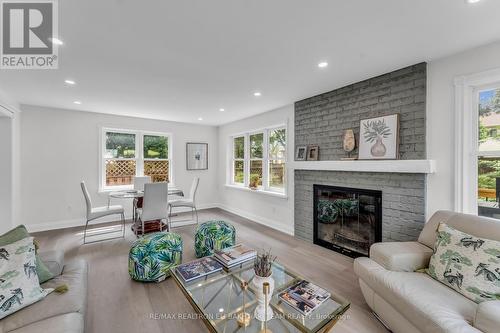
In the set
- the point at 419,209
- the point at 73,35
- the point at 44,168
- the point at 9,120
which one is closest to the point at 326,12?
the point at 73,35

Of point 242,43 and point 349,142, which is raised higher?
point 242,43

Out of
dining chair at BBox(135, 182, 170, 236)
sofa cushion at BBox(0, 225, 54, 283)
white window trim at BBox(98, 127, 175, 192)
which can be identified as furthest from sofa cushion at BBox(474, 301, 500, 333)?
white window trim at BBox(98, 127, 175, 192)

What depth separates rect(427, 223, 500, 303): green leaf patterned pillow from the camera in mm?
1442

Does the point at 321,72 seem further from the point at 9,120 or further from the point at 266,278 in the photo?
the point at 9,120

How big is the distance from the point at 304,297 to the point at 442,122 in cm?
229

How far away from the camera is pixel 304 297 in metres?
1.52

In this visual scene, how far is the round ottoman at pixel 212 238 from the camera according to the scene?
2928 mm

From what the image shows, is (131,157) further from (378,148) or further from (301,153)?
(378,148)

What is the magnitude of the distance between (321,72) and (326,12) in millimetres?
1113

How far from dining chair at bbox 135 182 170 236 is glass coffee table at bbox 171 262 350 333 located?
6.81ft

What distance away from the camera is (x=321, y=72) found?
266cm

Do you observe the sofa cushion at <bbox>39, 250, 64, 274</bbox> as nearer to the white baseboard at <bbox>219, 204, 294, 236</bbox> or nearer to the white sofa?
the white sofa

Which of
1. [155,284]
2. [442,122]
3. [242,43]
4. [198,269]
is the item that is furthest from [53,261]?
[442,122]

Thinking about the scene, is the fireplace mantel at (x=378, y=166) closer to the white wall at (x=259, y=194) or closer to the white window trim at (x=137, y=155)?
the white wall at (x=259, y=194)
